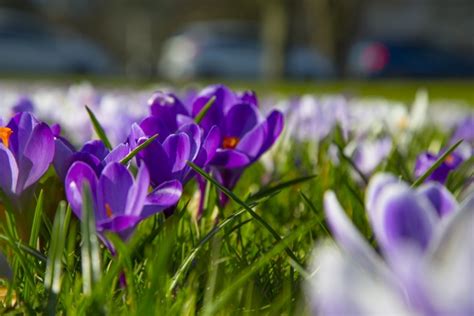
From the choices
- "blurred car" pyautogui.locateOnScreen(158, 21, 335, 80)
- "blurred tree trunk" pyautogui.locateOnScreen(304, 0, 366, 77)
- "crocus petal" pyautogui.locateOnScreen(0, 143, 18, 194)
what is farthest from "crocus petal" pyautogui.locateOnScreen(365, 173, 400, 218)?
"blurred car" pyautogui.locateOnScreen(158, 21, 335, 80)

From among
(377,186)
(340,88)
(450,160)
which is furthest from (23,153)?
(340,88)

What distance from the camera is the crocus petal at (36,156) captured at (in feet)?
3.09

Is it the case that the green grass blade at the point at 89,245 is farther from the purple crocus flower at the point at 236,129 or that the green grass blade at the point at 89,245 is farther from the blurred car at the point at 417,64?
the blurred car at the point at 417,64

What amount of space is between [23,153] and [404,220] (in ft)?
1.82

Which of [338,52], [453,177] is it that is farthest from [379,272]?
[338,52]

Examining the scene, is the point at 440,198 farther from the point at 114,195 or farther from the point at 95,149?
the point at 95,149

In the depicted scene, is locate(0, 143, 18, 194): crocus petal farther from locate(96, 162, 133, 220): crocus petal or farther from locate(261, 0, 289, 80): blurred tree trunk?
locate(261, 0, 289, 80): blurred tree trunk

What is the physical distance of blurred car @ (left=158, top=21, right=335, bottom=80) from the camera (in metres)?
20.9

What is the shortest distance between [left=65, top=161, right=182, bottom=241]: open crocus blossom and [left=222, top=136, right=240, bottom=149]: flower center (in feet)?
1.05

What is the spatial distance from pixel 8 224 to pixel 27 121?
0.14 metres

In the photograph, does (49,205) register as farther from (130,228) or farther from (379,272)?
(379,272)

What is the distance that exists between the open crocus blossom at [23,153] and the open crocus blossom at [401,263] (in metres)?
0.48

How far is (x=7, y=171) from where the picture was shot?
957 mm

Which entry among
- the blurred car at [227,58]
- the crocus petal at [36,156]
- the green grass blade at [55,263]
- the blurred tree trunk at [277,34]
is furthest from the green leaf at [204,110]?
the blurred car at [227,58]
